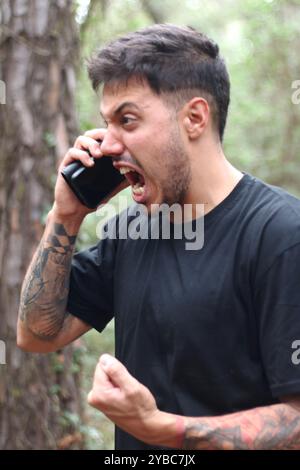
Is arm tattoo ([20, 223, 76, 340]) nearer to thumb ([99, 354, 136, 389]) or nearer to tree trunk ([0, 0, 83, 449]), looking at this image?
thumb ([99, 354, 136, 389])

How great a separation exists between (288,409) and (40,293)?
109 cm

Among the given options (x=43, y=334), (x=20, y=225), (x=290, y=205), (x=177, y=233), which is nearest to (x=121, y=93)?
(x=177, y=233)

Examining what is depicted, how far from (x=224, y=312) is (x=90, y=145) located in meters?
0.86

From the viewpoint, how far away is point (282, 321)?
2176 millimetres

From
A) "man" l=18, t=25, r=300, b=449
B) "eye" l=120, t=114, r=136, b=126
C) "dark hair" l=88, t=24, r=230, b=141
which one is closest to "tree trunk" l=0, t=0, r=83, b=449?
"man" l=18, t=25, r=300, b=449

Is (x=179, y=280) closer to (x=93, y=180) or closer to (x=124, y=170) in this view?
(x=124, y=170)

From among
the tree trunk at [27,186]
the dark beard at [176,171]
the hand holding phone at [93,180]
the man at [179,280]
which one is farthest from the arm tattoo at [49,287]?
the tree trunk at [27,186]

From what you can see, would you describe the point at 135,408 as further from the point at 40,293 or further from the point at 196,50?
the point at 196,50

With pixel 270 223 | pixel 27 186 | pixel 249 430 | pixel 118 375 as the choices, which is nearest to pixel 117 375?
pixel 118 375

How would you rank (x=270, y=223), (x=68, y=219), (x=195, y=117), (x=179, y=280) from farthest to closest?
(x=68, y=219) < (x=195, y=117) < (x=179, y=280) < (x=270, y=223)

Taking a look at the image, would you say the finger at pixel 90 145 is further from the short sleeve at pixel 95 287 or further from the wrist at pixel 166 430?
the wrist at pixel 166 430

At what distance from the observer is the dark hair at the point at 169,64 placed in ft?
8.30

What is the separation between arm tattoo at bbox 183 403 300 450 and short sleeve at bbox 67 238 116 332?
79 cm

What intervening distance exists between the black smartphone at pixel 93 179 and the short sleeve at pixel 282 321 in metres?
0.84
